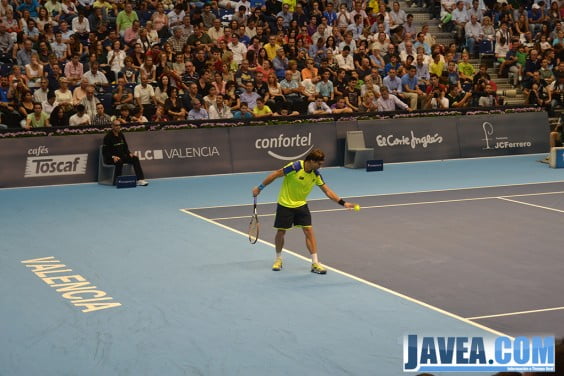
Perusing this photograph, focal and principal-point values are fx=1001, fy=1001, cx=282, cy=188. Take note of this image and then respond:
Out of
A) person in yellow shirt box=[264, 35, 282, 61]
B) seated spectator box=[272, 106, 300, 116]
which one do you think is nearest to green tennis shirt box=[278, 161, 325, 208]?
seated spectator box=[272, 106, 300, 116]

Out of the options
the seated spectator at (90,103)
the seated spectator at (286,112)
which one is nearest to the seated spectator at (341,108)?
the seated spectator at (286,112)

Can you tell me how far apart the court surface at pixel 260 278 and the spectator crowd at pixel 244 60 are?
373 cm

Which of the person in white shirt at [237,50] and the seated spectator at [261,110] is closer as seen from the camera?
the seated spectator at [261,110]

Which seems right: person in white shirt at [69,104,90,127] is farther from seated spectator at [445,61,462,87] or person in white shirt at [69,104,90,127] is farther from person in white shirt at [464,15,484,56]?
person in white shirt at [464,15,484,56]

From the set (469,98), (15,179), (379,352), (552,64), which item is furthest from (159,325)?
(552,64)

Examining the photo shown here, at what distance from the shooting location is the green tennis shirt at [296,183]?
15734 millimetres

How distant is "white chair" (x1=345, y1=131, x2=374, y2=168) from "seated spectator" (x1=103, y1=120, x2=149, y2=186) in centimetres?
633

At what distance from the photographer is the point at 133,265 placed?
16.3 m

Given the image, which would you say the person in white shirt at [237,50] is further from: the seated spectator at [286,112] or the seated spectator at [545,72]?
the seated spectator at [545,72]

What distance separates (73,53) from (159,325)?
17.5m

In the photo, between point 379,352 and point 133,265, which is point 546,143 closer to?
point 133,265

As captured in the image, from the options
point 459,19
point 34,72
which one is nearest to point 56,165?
point 34,72

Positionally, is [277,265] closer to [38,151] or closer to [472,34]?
[38,151]

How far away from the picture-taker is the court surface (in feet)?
38.6
